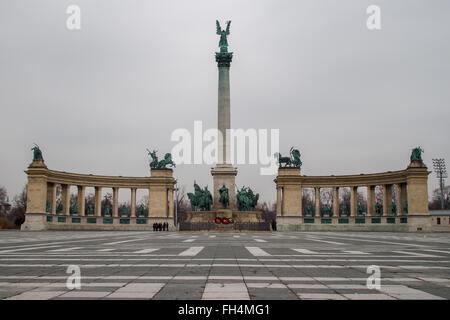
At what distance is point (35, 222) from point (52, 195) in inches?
297

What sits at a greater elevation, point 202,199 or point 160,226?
point 202,199

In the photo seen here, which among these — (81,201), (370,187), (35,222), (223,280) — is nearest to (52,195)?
(81,201)

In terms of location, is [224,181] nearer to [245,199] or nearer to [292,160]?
[245,199]

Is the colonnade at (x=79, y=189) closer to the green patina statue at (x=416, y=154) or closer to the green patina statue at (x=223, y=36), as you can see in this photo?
the green patina statue at (x=223, y=36)

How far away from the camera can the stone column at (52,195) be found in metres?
76.6

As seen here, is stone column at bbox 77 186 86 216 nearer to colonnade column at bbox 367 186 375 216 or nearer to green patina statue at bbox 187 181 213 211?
green patina statue at bbox 187 181 213 211

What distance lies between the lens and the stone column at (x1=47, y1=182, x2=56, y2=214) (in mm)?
76613

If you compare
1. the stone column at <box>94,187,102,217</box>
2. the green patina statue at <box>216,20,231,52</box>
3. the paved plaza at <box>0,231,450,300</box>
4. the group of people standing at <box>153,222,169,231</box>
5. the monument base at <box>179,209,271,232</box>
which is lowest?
the group of people standing at <box>153,222,169,231</box>

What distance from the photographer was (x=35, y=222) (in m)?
70.9

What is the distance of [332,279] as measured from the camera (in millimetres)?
10414

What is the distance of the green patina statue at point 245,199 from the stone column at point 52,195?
32.8 meters

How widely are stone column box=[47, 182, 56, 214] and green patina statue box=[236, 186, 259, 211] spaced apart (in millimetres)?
32769

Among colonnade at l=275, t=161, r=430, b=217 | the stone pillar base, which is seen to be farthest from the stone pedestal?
the stone pillar base

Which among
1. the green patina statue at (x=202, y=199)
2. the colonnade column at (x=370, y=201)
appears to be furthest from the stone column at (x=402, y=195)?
the green patina statue at (x=202, y=199)
